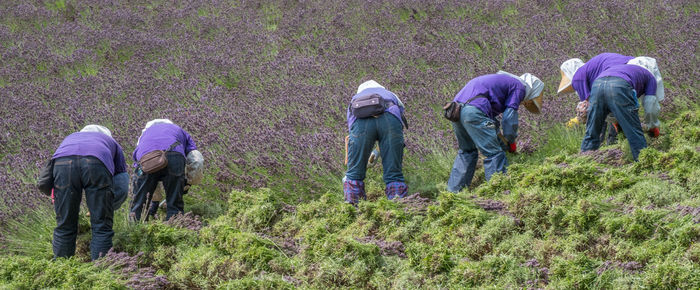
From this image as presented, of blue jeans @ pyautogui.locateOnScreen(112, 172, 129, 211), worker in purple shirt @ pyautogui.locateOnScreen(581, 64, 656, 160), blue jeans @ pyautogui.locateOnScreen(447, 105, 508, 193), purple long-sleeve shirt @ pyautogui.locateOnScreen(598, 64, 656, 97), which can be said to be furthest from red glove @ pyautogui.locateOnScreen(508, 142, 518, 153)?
blue jeans @ pyautogui.locateOnScreen(112, 172, 129, 211)

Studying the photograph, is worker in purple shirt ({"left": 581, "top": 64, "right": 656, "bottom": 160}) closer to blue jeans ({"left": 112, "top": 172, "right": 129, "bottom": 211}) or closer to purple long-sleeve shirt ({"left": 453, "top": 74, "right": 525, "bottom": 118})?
purple long-sleeve shirt ({"left": 453, "top": 74, "right": 525, "bottom": 118})

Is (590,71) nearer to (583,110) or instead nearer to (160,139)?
(583,110)

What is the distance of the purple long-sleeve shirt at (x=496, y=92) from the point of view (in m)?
4.91

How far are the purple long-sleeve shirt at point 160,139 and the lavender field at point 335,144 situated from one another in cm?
55

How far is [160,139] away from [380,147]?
180 cm

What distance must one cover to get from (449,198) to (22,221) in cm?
350

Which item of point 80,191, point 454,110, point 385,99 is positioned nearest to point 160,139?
point 80,191

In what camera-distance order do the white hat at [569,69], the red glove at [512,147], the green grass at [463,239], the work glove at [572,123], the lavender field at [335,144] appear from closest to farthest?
the green grass at [463,239], the lavender field at [335,144], the red glove at [512,147], the white hat at [569,69], the work glove at [572,123]

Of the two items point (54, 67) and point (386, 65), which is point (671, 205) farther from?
point (54, 67)

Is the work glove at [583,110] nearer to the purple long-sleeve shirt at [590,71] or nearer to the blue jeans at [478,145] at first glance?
the purple long-sleeve shirt at [590,71]

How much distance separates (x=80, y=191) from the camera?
4.33m

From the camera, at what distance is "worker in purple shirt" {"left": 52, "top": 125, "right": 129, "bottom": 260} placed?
4.25 metres

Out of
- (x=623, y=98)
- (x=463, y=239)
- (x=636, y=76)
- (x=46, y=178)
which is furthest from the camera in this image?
(x=636, y=76)

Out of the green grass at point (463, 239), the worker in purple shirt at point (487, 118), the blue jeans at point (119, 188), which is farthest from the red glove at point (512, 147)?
the blue jeans at point (119, 188)
